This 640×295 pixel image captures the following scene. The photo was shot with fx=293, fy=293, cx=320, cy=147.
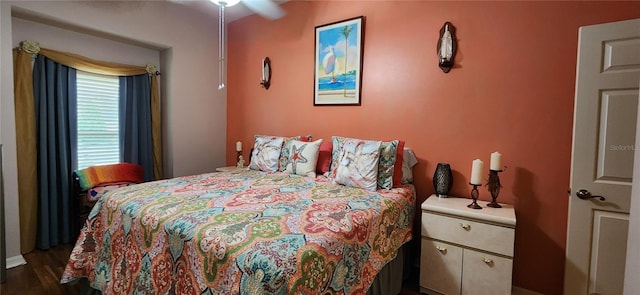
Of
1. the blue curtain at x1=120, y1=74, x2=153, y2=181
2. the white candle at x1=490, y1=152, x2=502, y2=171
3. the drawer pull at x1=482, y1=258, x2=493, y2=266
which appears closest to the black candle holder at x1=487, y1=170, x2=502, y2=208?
the white candle at x1=490, y1=152, x2=502, y2=171

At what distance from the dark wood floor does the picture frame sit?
1792 mm

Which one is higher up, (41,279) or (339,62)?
(339,62)

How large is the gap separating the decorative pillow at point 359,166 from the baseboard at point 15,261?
2.74 m

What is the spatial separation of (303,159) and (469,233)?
4.79ft

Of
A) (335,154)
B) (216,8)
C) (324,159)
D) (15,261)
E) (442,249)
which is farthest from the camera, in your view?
(216,8)

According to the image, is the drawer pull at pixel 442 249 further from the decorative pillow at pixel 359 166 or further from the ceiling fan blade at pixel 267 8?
the ceiling fan blade at pixel 267 8

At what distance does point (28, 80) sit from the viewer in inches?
104

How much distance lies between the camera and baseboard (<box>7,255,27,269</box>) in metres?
2.42

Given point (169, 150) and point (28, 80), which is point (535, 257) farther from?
point (28, 80)

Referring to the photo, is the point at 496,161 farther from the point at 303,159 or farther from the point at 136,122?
the point at 136,122

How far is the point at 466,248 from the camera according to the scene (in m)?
1.92

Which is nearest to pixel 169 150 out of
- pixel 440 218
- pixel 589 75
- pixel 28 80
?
pixel 28 80

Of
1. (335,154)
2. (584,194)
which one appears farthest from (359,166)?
(584,194)

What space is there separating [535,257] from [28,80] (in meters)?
4.41
